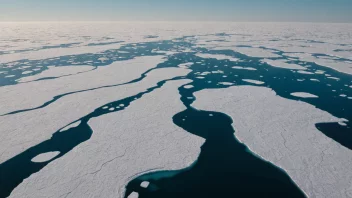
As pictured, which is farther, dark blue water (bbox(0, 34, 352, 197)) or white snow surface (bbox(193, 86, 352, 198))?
white snow surface (bbox(193, 86, 352, 198))

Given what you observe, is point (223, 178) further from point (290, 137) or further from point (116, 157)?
point (290, 137)

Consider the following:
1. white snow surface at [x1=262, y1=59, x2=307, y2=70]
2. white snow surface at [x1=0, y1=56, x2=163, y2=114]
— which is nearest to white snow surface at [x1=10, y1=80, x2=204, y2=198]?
white snow surface at [x1=0, y1=56, x2=163, y2=114]

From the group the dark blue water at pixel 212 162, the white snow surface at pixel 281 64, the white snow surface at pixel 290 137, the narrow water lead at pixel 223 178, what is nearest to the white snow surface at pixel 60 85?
the dark blue water at pixel 212 162

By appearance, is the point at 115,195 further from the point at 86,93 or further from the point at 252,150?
the point at 86,93

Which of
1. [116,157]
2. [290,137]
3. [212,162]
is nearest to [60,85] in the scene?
[116,157]

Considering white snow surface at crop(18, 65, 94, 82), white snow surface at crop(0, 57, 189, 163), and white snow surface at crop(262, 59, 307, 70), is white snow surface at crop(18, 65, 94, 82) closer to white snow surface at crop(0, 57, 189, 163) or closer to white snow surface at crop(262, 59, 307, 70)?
white snow surface at crop(0, 57, 189, 163)

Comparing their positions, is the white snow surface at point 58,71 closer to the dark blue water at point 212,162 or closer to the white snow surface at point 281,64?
the dark blue water at point 212,162

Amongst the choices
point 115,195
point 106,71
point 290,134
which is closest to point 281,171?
point 290,134

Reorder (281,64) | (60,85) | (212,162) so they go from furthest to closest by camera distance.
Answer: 1. (281,64)
2. (60,85)
3. (212,162)
